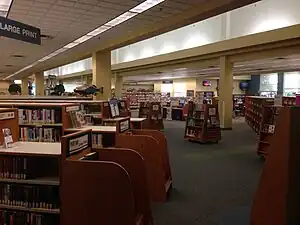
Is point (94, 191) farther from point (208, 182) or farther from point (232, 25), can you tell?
point (232, 25)

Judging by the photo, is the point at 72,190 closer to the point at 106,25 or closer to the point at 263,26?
the point at 106,25

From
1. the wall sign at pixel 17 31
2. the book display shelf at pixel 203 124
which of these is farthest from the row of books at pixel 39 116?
the book display shelf at pixel 203 124

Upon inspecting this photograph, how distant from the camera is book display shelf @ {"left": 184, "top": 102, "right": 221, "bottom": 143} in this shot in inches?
437

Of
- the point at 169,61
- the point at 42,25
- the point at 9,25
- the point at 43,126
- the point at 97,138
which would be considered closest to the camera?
the point at 97,138

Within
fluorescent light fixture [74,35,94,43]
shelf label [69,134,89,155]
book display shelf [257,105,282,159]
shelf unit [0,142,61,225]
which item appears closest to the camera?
shelf label [69,134,89,155]

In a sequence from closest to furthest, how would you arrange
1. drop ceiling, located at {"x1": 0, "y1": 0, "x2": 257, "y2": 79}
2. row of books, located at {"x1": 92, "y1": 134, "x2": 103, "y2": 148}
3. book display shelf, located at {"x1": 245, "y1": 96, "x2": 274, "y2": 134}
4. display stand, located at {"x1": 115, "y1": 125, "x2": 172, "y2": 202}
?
1. row of books, located at {"x1": 92, "y1": 134, "x2": 103, "y2": 148}
2. display stand, located at {"x1": 115, "y1": 125, "x2": 172, "y2": 202}
3. drop ceiling, located at {"x1": 0, "y1": 0, "x2": 257, "y2": 79}
4. book display shelf, located at {"x1": 245, "y1": 96, "x2": 274, "y2": 134}

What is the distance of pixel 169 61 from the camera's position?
16484 millimetres

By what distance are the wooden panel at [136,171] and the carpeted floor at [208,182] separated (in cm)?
85

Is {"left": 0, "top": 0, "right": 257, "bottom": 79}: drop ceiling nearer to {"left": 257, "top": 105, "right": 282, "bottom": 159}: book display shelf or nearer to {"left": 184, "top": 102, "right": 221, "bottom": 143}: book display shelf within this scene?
{"left": 257, "top": 105, "right": 282, "bottom": 159}: book display shelf

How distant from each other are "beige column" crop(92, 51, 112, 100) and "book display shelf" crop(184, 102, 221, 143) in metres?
3.57

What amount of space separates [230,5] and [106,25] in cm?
353

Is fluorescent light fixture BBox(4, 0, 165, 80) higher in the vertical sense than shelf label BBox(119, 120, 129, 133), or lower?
higher

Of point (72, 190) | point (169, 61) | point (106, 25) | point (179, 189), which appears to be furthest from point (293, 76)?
point (72, 190)

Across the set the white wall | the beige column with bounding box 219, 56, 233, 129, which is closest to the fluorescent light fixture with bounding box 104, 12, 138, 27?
the white wall
